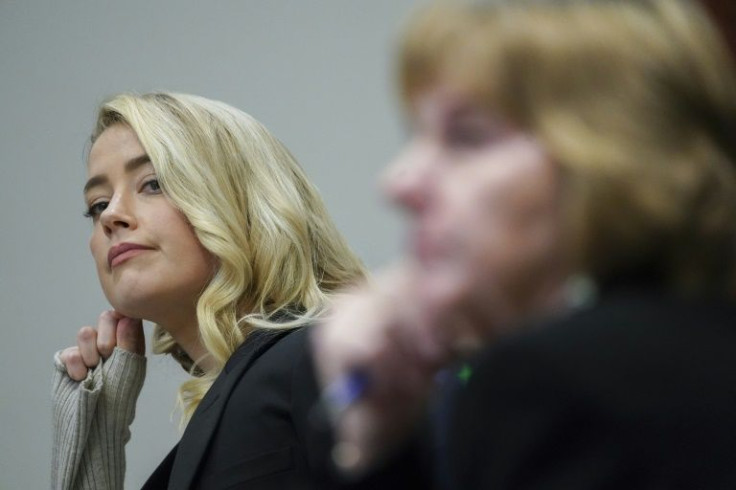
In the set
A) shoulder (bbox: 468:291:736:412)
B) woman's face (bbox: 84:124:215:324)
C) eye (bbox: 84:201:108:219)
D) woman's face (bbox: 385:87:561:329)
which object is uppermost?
eye (bbox: 84:201:108:219)

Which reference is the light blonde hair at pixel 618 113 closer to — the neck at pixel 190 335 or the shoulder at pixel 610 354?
the shoulder at pixel 610 354

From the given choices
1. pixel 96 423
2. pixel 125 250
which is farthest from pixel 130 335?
pixel 125 250

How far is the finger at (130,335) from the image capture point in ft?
4.93

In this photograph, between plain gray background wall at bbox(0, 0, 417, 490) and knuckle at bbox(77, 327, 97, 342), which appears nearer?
knuckle at bbox(77, 327, 97, 342)

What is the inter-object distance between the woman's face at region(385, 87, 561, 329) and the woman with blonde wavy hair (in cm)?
66

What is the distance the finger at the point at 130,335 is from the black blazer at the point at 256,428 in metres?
0.38

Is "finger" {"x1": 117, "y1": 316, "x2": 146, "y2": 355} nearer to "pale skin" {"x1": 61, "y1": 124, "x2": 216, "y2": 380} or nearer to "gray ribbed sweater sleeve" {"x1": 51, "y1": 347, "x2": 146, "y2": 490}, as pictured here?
"gray ribbed sweater sleeve" {"x1": 51, "y1": 347, "x2": 146, "y2": 490}

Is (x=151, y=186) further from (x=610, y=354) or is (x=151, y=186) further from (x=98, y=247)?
(x=610, y=354)

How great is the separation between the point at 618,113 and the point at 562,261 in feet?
0.23

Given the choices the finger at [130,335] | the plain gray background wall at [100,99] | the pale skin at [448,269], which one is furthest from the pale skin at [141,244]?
the pale skin at [448,269]

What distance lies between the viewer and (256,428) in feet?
3.52

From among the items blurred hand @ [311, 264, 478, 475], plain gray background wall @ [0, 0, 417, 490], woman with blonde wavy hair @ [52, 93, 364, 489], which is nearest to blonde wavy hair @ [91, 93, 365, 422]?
woman with blonde wavy hair @ [52, 93, 364, 489]

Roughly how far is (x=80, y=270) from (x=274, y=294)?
33.9 inches

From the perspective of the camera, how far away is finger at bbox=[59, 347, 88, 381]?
1.51 m
